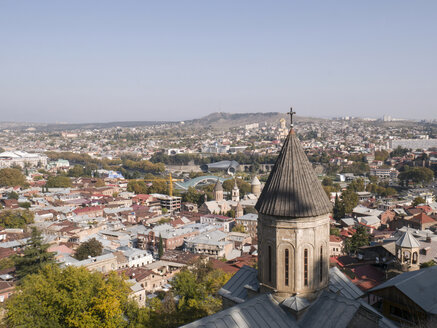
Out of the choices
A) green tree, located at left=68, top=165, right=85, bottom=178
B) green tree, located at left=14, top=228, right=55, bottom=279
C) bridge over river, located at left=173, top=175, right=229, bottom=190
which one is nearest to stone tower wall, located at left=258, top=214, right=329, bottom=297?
green tree, located at left=14, top=228, right=55, bottom=279

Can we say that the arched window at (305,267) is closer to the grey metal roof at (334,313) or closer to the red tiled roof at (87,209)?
the grey metal roof at (334,313)

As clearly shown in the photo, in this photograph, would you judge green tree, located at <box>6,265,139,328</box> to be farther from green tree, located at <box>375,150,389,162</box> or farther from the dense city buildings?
green tree, located at <box>375,150,389,162</box>

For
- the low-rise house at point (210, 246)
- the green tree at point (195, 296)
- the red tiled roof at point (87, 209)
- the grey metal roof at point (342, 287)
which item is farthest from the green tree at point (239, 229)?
the grey metal roof at point (342, 287)

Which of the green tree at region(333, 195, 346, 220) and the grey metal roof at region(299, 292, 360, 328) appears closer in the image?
the grey metal roof at region(299, 292, 360, 328)

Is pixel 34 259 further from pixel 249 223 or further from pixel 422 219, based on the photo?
pixel 422 219

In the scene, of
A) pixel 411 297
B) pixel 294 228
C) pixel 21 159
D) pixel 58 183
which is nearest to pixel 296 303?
pixel 294 228

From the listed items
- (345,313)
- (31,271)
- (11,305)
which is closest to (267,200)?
(345,313)
